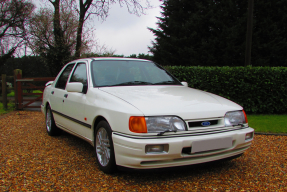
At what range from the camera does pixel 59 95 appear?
4.79 m

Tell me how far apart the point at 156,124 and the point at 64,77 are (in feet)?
9.60

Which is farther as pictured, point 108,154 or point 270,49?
point 270,49

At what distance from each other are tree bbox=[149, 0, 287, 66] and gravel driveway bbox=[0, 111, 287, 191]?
496 inches

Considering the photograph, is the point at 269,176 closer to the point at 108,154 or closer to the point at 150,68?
the point at 108,154

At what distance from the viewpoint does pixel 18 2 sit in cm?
1930

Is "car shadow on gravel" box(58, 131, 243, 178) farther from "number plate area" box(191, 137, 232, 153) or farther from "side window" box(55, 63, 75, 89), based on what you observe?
"side window" box(55, 63, 75, 89)

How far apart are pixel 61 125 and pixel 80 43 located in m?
12.2

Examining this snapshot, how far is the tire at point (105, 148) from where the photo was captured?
3.00 metres

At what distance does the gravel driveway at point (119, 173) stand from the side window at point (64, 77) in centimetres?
113

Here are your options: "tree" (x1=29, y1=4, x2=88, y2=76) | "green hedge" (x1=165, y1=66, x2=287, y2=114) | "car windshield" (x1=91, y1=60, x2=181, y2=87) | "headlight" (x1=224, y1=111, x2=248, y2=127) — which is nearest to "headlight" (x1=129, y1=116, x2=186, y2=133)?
"headlight" (x1=224, y1=111, x2=248, y2=127)

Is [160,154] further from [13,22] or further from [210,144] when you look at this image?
[13,22]

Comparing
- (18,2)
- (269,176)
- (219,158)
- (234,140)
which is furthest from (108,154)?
(18,2)

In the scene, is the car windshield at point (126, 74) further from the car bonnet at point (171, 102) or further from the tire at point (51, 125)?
the tire at point (51, 125)

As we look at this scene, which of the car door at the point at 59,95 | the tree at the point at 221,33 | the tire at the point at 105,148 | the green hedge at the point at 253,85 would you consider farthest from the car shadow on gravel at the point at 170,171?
the tree at the point at 221,33
